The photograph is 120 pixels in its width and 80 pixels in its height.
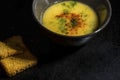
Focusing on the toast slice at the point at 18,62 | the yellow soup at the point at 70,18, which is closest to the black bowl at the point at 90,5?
the yellow soup at the point at 70,18

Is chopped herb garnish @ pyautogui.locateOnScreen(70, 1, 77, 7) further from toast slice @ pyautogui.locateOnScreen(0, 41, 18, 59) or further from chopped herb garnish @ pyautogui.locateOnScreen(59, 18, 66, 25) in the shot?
toast slice @ pyautogui.locateOnScreen(0, 41, 18, 59)

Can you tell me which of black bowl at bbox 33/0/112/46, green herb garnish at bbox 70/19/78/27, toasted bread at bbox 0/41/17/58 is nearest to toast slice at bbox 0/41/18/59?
toasted bread at bbox 0/41/17/58

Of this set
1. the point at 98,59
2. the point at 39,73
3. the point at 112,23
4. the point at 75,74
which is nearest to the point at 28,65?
the point at 39,73

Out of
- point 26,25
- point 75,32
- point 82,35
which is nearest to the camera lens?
point 82,35

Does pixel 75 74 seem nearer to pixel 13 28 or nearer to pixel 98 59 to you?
pixel 98 59

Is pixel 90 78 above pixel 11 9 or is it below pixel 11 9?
below

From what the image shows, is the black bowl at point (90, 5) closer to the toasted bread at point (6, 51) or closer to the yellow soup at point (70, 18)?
the yellow soup at point (70, 18)

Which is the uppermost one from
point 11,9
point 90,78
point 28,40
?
point 11,9
